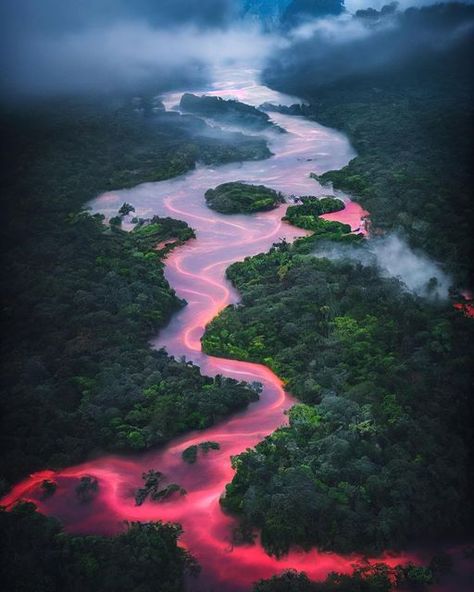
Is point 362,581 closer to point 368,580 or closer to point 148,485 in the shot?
point 368,580

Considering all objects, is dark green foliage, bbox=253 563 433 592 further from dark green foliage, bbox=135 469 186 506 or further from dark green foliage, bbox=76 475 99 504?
dark green foliage, bbox=76 475 99 504

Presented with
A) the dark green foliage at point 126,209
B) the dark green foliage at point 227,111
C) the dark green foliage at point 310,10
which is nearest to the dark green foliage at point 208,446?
the dark green foliage at point 126,209

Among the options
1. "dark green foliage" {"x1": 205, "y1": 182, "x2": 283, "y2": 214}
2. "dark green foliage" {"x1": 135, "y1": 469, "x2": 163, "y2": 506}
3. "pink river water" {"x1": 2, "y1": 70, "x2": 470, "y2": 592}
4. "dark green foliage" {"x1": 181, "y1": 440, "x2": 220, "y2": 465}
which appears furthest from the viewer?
"dark green foliage" {"x1": 205, "y1": 182, "x2": 283, "y2": 214}

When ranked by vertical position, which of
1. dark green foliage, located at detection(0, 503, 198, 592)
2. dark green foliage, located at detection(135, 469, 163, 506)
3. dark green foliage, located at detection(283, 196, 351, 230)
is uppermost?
dark green foliage, located at detection(0, 503, 198, 592)

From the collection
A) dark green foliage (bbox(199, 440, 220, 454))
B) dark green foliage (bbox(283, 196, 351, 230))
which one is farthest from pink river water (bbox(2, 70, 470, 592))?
dark green foliage (bbox(283, 196, 351, 230))

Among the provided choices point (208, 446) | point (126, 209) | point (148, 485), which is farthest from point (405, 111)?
point (148, 485)

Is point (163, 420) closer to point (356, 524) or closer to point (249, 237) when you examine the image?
point (356, 524)
